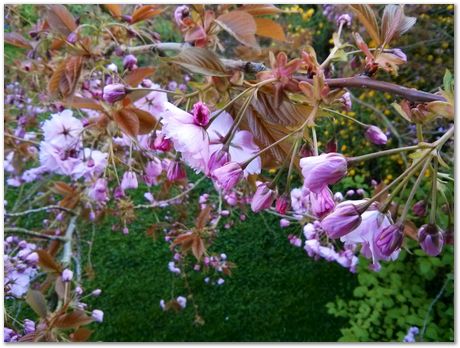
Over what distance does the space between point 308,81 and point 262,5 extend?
0.50 meters

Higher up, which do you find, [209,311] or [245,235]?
[245,235]

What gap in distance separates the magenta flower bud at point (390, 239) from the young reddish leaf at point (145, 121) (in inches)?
18.4

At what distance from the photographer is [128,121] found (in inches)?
31.0

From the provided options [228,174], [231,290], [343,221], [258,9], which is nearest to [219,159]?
[228,174]

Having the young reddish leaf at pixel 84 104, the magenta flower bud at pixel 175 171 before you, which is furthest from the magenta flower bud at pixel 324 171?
the young reddish leaf at pixel 84 104

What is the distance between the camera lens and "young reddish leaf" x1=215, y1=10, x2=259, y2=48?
833mm

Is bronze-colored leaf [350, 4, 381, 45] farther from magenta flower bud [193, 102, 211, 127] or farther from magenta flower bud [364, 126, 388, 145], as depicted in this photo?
magenta flower bud [193, 102, 211, 127]

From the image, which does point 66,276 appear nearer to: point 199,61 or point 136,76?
point 136,76

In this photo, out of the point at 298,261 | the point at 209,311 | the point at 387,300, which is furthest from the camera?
the point at 298,261

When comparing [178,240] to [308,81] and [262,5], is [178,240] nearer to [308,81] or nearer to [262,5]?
[262,5]

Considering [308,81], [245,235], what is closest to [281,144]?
[308,81]

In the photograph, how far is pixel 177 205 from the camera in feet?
6.31

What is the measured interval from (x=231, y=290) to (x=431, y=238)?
2400 mm

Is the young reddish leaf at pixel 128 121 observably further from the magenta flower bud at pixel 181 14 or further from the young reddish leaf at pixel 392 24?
the young reddish leaf at pixel 392 24
